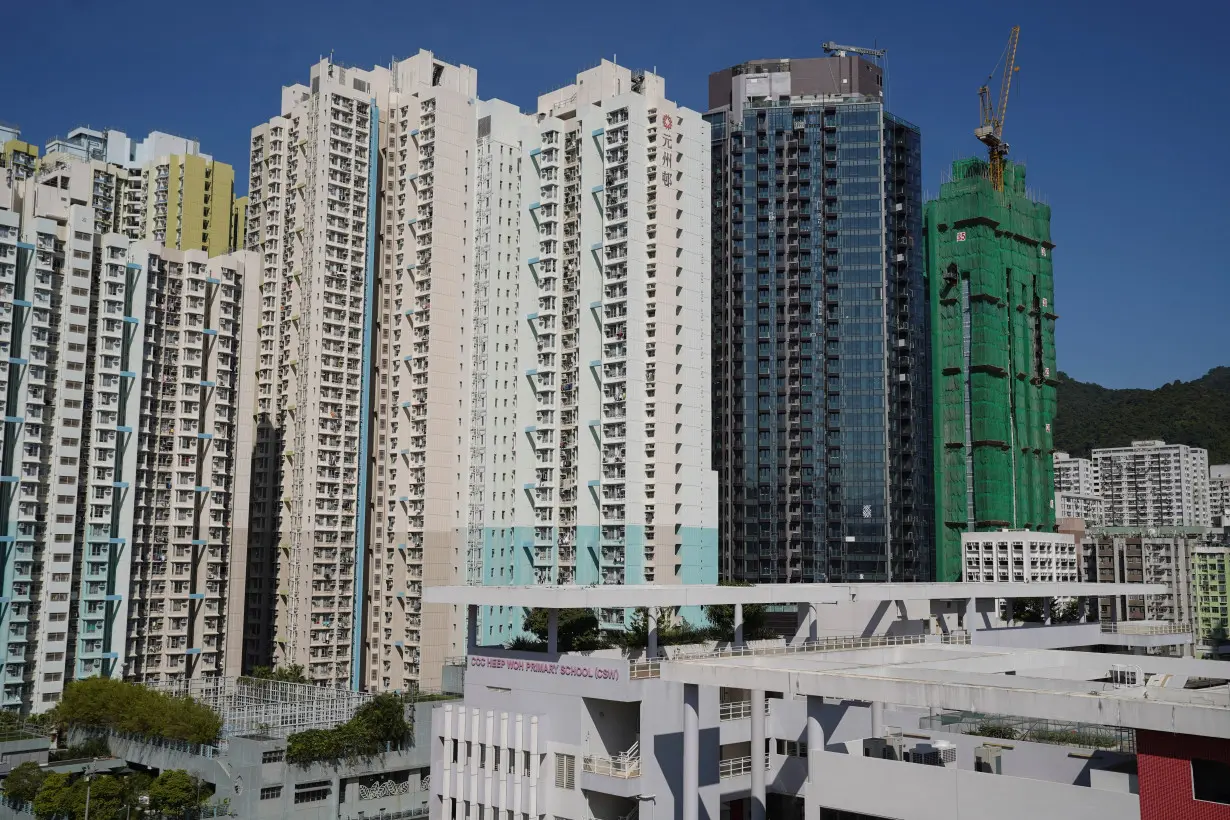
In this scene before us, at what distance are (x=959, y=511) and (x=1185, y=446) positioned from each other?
85967 millimetres

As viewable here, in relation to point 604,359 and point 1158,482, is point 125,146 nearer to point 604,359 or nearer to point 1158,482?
point 604,359

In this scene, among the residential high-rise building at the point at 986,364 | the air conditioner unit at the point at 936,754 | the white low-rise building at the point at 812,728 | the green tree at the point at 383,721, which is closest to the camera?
the white low-rise building at the point at 812,728

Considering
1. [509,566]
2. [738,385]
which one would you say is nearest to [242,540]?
[509,566]

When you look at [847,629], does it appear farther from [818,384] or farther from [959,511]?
[959,511]

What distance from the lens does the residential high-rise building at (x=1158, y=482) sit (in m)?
190

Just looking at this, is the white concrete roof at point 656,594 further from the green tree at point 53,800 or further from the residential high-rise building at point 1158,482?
the residential high-rise building at point 1158,482

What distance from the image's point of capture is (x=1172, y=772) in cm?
2591

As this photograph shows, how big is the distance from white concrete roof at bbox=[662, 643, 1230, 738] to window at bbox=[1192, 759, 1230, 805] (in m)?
1.12

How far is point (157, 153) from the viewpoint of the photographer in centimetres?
13075

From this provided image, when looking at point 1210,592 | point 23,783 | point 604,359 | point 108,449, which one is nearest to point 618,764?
point 23,783

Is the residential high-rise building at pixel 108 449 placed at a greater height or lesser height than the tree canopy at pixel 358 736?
greater

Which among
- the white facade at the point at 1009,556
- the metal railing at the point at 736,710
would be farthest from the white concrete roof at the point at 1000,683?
the white facade at the point at 1009,556

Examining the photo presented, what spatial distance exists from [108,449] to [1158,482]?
6544 inches

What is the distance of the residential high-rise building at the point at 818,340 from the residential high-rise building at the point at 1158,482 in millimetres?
86316
